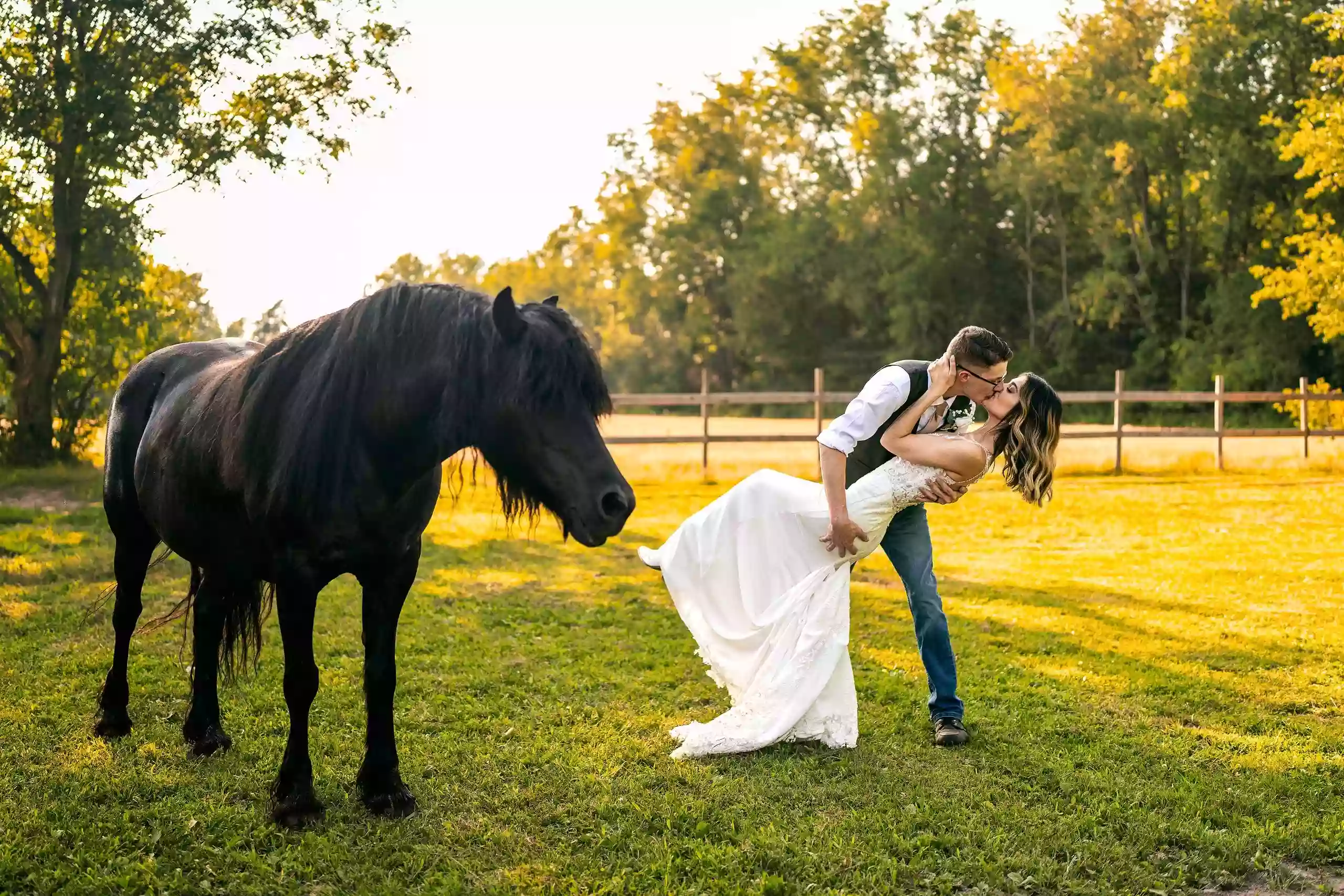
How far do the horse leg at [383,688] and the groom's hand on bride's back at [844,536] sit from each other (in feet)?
5.38

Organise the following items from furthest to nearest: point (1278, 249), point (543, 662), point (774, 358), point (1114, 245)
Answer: point (774, 358) → point (1114, 245) → point (1278, 249) → point (543, 662)

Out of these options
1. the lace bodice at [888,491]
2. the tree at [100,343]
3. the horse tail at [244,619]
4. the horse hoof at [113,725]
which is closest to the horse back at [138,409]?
the horse tail at [244,619]

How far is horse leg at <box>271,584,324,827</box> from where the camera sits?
341cm

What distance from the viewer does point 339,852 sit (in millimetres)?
3273

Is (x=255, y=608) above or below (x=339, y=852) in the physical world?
above

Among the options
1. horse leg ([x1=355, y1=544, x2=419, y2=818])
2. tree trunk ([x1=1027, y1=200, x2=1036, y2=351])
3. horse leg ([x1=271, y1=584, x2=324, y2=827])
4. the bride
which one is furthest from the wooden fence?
tree trunk ([x1=1027, y1=200, x2=1036, y2=351])

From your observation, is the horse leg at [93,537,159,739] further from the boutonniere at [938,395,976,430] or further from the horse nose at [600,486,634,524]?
the boutonniere at [938,395,976,430]

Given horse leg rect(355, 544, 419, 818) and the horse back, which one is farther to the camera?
the horse back

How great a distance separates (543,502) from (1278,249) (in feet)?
103

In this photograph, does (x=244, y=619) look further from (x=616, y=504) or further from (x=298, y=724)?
(x=616, y=504)

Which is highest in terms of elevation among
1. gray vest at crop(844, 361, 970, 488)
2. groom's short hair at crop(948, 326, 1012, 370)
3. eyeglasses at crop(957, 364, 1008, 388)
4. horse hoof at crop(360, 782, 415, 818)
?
groom's short hair at crop(948, 326, 1012, 370)

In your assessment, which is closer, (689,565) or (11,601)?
(689,565)

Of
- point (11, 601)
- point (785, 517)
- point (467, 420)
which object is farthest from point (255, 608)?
point (11, 601)

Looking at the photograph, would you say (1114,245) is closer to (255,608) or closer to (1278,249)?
(1278,249)
